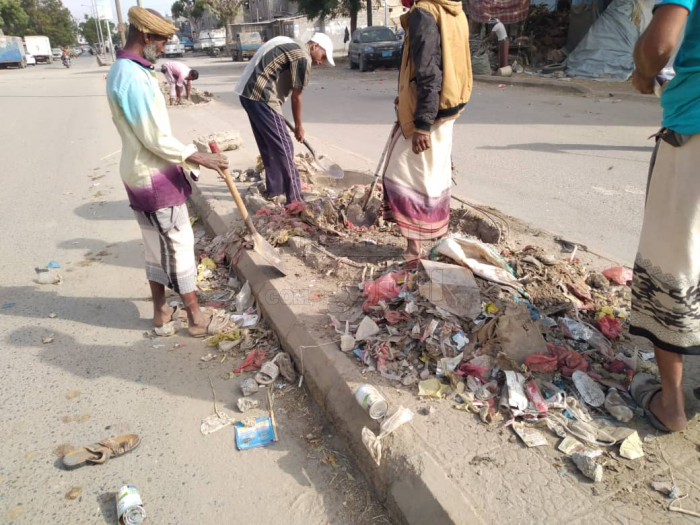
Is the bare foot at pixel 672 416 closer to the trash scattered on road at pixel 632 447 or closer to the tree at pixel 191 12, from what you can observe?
the trash scattered on road at pixel 632 447

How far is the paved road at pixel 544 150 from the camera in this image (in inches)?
188

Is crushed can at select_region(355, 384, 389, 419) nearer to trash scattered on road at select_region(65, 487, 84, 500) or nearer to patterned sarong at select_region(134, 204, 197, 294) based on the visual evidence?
trash scattered on road at select_region(65, 487, 84, 500)

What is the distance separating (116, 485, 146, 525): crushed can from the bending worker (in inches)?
469

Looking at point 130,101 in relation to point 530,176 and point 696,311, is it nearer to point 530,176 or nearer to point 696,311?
point 696,311

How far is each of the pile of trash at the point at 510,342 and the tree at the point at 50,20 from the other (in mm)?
75299

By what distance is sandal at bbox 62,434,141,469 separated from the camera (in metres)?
2.20

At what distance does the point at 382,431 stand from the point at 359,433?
0.51 feet

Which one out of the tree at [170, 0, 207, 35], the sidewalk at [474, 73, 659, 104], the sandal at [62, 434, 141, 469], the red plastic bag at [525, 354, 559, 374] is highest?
the tree at [170, 0, 207, 35]

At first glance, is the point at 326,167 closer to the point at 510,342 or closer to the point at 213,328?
the point at 213,328

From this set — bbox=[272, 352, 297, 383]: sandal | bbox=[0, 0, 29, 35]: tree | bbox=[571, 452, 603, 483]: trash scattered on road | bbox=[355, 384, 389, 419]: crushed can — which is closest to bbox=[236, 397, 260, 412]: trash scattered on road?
bbox=[272, 352, 297, 383]: sandal

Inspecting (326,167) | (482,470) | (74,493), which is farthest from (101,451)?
(326,167)

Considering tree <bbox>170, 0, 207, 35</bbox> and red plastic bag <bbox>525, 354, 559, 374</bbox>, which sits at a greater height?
tree <bbox>170, 0, 207, 35</bbox>

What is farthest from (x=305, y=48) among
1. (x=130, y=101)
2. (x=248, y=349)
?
(x=248, y=349)

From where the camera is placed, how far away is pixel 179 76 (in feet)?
42.4
